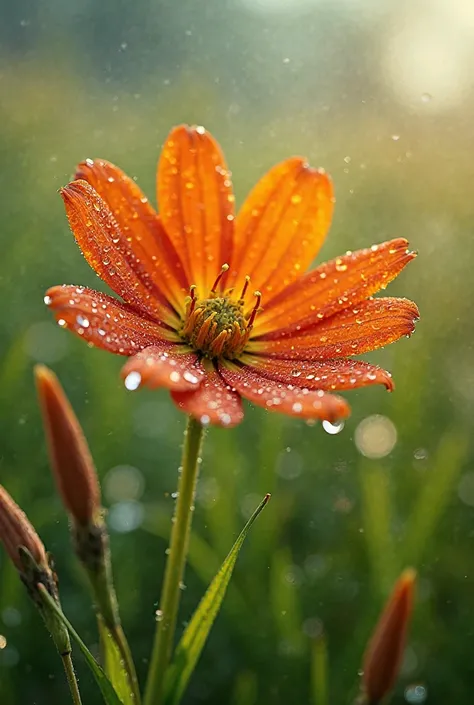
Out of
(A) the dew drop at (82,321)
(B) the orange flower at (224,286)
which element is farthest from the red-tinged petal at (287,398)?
(A) the dew drop at (82,321)

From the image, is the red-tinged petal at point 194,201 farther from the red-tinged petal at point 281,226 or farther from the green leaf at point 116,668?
the green leaf at point 116,668

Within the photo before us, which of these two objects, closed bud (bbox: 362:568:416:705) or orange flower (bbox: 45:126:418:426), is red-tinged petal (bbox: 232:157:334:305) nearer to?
orange flower (bbox: 45:126:418:426)

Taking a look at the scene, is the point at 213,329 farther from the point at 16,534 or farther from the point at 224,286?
the point at 16,534

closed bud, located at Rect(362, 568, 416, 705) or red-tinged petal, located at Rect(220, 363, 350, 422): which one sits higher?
red-tinged petal, located at Rect(220, 363, 350, 422)

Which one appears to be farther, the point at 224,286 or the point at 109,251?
the point at 224,286

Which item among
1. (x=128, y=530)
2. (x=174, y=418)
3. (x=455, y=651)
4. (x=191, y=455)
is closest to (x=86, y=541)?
(x=191, y=455)

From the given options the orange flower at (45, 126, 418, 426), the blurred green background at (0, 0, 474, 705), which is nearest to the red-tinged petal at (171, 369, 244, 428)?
the orange flower at (45, 126, 418, 426)

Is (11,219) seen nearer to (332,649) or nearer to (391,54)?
(391,54)

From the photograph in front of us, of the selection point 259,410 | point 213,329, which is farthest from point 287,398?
point 259,410
